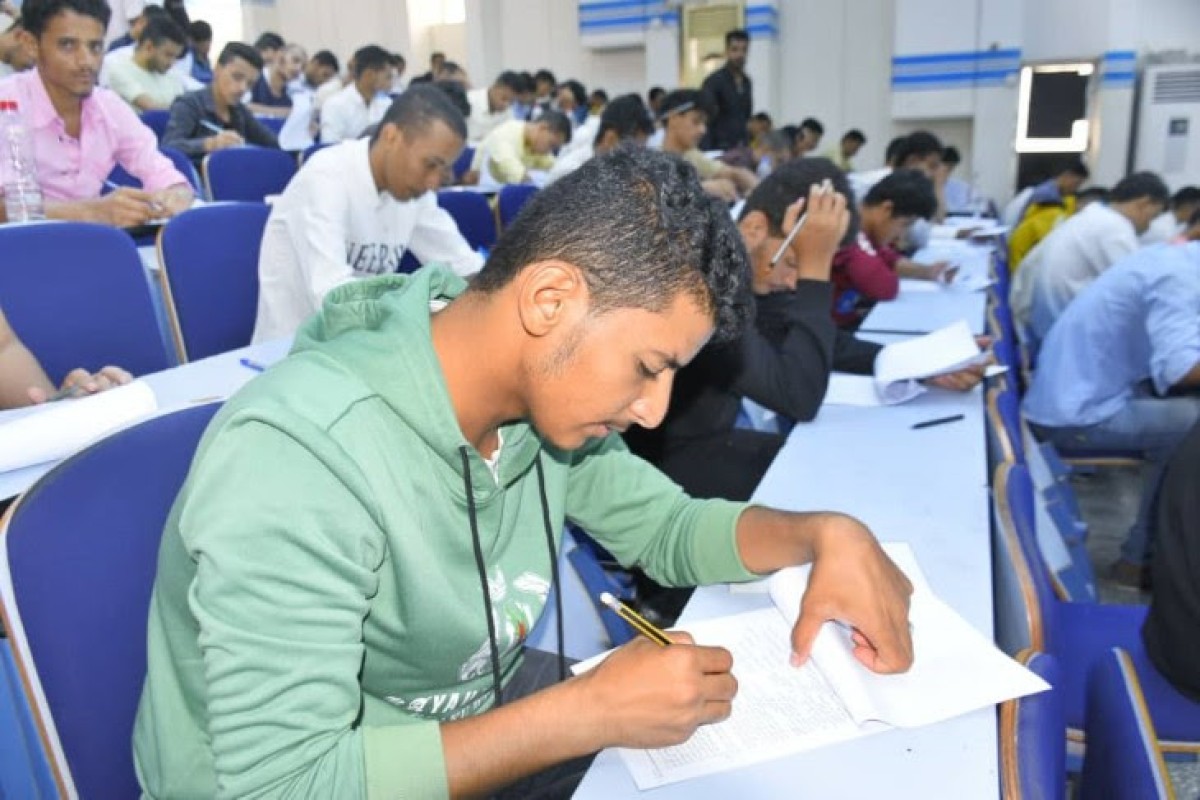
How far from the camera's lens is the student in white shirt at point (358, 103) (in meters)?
6.61

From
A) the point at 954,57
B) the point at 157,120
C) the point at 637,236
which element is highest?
the point at 954,57

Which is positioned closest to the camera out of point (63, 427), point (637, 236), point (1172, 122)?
point (637, 236)

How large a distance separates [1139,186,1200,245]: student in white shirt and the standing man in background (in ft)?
10.8

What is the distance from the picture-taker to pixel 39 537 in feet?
2.86

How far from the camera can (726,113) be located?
786 centimetres

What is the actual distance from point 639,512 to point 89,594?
25.7 inches

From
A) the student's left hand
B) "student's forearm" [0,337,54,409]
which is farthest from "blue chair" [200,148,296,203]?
"student's forearm" [0,337,54,409]

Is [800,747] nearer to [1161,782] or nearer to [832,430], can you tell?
[1161,782]

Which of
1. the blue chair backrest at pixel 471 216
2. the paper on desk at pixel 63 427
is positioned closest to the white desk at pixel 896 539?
the paper on desk at pixel 63 427

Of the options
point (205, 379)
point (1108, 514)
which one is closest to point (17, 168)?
point (205, 379)

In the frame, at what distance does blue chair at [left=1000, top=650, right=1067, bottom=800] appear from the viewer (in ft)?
2.60

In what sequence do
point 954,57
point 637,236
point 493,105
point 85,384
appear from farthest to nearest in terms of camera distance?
point 954,57 → point 493,105 → point 85,384 → point 637,236

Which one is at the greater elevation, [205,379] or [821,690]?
[205,379]

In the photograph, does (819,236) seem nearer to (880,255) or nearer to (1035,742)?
(1035,742)
